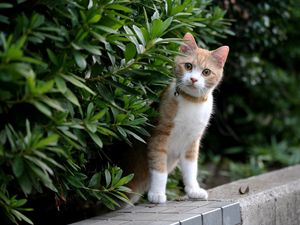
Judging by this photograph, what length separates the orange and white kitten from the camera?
3.86 meters

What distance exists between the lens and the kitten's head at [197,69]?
3.84 meters

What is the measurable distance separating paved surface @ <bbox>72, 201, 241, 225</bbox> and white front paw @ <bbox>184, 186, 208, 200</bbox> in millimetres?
141

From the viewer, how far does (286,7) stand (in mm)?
5738

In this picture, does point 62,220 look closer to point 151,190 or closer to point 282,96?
point 151,190

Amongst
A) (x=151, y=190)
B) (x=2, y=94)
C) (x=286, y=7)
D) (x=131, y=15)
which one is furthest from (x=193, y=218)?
(x=286, y=7)

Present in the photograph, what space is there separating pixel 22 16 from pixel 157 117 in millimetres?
1597

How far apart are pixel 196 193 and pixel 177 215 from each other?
25.8 inches

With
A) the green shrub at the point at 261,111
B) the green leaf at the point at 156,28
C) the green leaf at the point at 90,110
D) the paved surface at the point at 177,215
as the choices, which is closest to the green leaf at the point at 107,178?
the paved surface at the point at 177,215

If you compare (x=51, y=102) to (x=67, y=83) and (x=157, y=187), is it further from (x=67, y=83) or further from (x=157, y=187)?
(x=157, y=187)

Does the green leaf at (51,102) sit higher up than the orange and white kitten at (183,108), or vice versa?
the green leaf at (51,102)

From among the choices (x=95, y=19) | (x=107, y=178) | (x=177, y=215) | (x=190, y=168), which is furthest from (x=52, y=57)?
(x=190, y=168)

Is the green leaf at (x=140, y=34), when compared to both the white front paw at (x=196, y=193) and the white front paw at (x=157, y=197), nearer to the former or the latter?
the white front paw at (x=157, y=197)

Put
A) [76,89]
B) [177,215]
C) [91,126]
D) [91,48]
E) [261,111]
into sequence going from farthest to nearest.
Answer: [261,111] < [177,215] < [76,89] < [91,126] < [91,48]

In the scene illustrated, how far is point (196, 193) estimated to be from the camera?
3965mm
